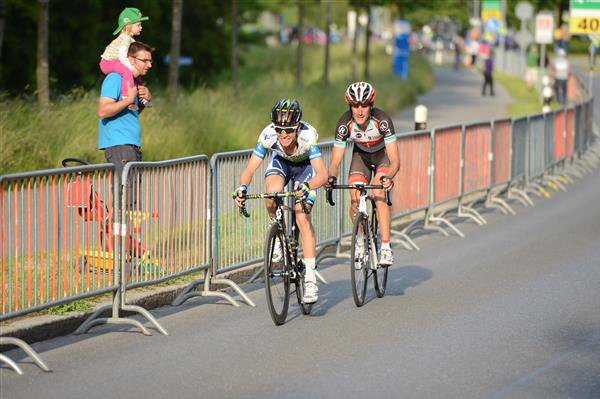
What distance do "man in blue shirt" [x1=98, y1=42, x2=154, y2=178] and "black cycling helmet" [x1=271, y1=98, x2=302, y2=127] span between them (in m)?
2.00

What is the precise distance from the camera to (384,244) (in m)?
11.2

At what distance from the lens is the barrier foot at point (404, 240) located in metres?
14.9

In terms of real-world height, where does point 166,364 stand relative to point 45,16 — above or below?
below

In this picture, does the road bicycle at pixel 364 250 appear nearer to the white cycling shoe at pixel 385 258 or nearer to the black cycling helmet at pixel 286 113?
the white cycling shoe at pixel 385 258

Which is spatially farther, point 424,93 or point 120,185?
point 424,93

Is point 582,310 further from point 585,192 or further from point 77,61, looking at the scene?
point 77,61

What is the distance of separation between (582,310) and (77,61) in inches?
855

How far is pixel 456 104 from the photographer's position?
44.9 metres

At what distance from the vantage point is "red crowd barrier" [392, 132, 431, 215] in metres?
15.6

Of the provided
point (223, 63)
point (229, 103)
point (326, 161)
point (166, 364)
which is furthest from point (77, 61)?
point (166, 364)

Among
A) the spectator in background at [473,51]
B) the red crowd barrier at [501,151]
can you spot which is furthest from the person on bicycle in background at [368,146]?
the spectator in background at [473,51]

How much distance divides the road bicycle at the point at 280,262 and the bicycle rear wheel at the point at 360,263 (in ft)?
1.97

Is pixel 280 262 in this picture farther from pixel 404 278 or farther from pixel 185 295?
pixel 404 278

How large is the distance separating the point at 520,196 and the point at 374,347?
38.7 feet
